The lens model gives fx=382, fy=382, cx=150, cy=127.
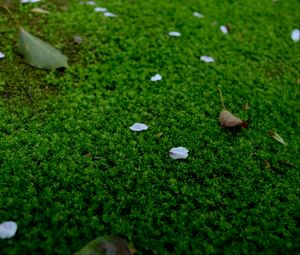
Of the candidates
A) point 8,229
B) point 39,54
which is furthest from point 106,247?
point 39,54

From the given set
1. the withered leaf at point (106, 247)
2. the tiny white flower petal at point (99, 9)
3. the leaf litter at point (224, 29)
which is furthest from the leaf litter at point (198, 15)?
the withered leaf at point (106, 247)

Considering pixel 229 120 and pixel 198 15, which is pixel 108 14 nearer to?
pixel 198 15

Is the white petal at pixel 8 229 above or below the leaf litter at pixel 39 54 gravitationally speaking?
below

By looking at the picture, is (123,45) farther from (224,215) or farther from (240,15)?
(224,215)

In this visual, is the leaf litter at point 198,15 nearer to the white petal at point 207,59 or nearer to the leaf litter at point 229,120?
the white petal at point 207,59

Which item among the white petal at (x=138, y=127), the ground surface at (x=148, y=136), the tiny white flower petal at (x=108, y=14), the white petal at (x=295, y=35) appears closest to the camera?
the ground surface at (x=148, y=136)

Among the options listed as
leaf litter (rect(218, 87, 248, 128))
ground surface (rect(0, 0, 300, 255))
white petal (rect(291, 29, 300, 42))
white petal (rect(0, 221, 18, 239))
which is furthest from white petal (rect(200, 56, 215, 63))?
white petal (rect(0, 221, 18, 239))
